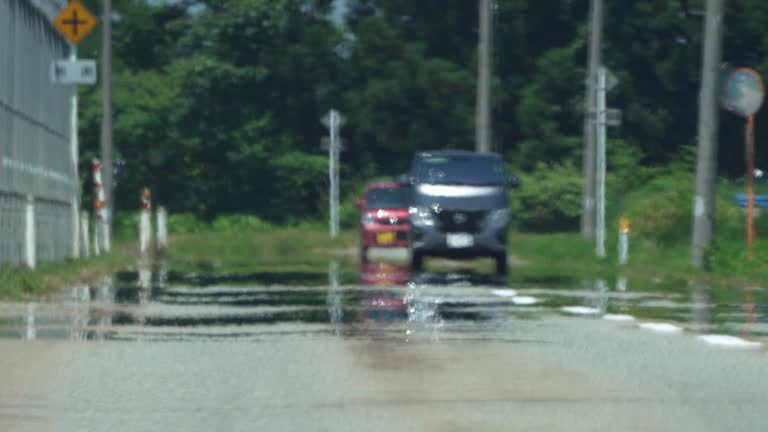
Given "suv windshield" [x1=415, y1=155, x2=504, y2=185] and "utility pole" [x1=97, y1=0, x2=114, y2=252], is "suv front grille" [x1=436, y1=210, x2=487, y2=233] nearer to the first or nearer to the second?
"suv windshield" [x1=415, y1=155, x2=504, y2=185]

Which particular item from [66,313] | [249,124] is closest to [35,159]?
[66,313]

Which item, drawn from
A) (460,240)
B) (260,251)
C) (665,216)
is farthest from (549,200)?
(460,240)

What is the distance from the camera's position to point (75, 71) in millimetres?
29828

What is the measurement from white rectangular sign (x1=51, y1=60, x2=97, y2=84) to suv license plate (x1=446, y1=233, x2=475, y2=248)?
20.1 ft

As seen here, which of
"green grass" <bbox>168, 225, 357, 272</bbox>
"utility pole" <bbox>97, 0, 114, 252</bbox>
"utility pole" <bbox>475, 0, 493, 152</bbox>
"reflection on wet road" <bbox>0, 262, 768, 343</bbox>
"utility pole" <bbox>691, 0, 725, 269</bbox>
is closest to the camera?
"reflection on wet road" <bbox>0, 262, 768, 343</bbox>

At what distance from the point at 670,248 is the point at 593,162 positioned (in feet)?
23.5

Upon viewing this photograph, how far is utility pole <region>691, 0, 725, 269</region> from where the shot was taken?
29016 millimetres

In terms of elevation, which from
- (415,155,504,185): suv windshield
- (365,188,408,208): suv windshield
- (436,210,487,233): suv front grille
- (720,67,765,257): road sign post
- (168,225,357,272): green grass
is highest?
(720,67,765,257): road sign post

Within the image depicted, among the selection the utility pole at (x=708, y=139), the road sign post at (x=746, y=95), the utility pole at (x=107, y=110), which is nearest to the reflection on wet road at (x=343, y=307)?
the utility pole at (x=708, y=139)

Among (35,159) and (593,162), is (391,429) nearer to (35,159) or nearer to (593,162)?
(35,159)

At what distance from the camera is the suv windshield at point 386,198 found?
1591 inches

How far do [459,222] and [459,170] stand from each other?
1377 mm

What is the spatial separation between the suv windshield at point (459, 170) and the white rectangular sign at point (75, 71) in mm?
5670

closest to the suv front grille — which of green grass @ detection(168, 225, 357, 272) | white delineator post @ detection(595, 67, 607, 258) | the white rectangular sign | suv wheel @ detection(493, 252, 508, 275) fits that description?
suv wheel @ detection(493, 252, 508, 275)
